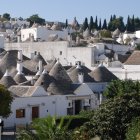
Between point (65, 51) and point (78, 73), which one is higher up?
point (65, 51)

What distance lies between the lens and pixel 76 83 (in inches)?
1847

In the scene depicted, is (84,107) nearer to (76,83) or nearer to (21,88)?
(76,83)

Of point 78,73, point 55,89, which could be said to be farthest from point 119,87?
point 78,73

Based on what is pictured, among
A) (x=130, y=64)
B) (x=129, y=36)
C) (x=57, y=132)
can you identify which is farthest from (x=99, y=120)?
(x=129, y=36)

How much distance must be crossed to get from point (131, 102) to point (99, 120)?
2.01 m

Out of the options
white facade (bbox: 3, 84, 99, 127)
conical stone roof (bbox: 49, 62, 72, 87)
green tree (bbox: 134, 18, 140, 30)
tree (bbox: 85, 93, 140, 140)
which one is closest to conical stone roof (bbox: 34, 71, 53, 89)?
conical stone roof (bbox: 49, 62, 72, 87)

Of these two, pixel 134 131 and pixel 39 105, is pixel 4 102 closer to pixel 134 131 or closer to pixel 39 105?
pixel 39 105

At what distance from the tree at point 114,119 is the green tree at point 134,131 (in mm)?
781

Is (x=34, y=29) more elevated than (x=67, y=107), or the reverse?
(x=34, y=29)

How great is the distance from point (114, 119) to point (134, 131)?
3.83 metres

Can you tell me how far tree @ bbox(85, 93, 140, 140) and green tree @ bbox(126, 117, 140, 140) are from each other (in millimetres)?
781

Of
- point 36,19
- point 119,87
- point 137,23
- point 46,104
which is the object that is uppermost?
point 36,19

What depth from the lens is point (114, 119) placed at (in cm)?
2741

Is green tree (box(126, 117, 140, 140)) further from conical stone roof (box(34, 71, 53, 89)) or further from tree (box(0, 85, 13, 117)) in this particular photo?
conical stone roof (box(34, 71, 53, 89))
